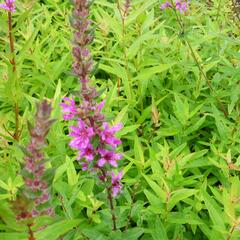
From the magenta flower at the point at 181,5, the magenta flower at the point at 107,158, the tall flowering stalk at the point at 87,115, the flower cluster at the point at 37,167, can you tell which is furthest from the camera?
the magenta flower at the point at 181,5

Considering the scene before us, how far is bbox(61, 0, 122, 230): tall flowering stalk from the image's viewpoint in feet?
4.87

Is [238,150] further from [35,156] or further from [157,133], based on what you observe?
[35,156]

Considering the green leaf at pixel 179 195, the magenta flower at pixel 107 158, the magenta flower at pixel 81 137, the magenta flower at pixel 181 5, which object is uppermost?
the magenta flower at pixel 181 5

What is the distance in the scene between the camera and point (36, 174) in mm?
1165

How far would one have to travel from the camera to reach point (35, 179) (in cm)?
118

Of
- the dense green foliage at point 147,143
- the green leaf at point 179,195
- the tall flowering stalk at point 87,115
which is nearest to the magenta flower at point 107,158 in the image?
the tall flowering stalk at point 87,115

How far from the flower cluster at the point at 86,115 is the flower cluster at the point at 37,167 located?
34cm

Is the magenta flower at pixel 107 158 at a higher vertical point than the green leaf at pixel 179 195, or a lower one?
higher

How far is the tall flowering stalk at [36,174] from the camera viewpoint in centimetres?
107

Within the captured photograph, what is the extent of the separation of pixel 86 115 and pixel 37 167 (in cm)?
44

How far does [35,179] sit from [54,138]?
128 centimetres

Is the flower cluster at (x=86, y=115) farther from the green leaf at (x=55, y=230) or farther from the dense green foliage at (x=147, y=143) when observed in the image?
the green leaf at (x=55, y=230)

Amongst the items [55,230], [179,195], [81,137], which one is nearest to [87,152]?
[81,137]

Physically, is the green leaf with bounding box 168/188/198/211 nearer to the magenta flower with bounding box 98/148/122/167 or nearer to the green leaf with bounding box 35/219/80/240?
the magenta flower with bounding box 98/148/122/167
